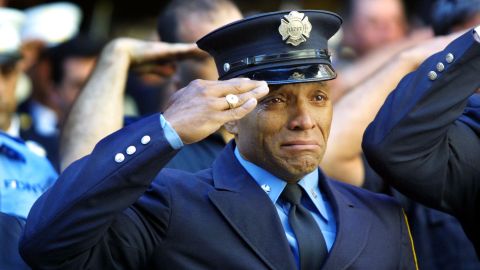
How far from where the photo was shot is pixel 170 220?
361 cm

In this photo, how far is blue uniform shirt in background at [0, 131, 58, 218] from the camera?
4.38m

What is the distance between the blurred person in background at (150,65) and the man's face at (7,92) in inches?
25.3

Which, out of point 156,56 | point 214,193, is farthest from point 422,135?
point 156,56

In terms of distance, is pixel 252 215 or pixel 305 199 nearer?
pixel 252 215

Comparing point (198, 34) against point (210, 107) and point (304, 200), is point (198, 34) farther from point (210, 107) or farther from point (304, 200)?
point (210, 107)

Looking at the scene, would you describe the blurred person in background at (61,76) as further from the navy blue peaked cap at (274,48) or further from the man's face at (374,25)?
the navy blue peaked cap at (274,48)

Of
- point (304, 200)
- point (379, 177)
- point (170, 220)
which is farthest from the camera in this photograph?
point (379, 177)

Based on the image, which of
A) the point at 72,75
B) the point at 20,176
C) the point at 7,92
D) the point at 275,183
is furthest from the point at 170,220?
the point at 72,75

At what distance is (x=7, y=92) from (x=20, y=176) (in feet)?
4.41

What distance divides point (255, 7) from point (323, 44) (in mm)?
6017

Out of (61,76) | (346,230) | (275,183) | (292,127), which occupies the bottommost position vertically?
(61,76)

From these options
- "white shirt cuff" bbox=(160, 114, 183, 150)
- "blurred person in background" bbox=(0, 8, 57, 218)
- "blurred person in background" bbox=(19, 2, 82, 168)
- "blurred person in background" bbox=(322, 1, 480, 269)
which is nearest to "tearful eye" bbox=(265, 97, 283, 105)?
"white shirt cuff" bbox=(160, 114, 183, 150)

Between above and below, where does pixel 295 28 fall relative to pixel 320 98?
above

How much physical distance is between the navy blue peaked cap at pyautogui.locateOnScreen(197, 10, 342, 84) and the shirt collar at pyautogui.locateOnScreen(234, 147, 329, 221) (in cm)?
32
